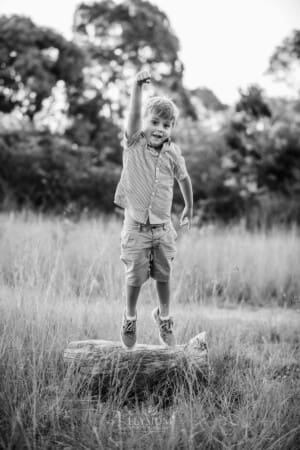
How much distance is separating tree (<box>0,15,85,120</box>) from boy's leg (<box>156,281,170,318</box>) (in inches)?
411

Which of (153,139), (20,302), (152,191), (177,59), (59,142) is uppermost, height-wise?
(177,59)

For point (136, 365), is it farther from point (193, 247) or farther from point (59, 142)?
point (59, 142)

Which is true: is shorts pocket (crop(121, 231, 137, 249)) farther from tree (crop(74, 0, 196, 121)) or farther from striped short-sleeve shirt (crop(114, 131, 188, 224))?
tree (crop(74, 0, 196, 121))

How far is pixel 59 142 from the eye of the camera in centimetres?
1041

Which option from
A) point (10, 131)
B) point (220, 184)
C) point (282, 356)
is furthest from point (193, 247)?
point (10, 131)

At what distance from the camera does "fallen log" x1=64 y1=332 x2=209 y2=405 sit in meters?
2.46

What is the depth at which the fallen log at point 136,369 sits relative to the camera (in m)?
A: 2.46

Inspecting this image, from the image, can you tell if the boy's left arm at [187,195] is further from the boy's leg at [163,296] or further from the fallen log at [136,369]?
the fallen log at [136,369]

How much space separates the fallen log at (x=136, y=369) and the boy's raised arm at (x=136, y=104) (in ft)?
4.33

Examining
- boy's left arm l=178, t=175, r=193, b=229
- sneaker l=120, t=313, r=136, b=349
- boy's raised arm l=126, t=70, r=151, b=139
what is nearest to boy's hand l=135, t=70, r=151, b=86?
boy's raised arm l=126, t=70, r=151, b=139

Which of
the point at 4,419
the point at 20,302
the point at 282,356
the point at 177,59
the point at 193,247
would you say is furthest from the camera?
the point at 177,59

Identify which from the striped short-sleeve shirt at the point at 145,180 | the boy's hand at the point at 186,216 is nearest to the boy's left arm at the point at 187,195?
the boy's hand at the point at 186,216

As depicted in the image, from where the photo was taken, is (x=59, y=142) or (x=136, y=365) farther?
(x=59, y=142)

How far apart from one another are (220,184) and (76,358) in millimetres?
8574
